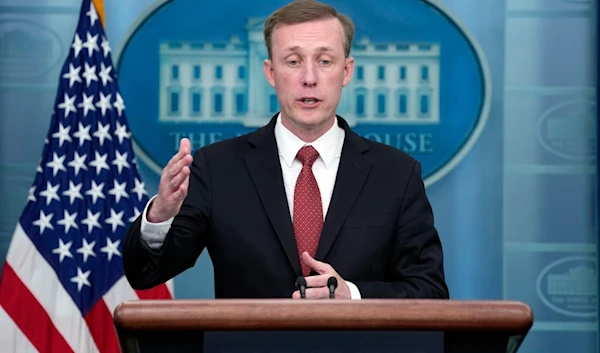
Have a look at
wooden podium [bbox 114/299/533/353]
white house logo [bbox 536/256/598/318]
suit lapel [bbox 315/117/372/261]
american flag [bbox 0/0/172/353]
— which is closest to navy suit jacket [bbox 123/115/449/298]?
suit lapel [bbox 315/117/372/261]

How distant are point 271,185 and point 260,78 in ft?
6.04

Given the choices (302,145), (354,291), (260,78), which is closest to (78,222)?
(260,78)

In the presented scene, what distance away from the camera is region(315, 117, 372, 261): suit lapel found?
2.06 m

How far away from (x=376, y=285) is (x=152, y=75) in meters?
2.24

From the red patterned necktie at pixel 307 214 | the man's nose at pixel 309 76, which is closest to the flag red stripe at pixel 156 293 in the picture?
the red patterned necktie at pixel 307 214

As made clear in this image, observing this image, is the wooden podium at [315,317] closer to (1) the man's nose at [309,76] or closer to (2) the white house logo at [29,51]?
(1) the man's nose at [309,76]

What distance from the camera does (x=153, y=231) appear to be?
73.9 inches

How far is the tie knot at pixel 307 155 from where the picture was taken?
2205 millimetres

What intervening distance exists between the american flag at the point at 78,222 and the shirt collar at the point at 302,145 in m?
1.47

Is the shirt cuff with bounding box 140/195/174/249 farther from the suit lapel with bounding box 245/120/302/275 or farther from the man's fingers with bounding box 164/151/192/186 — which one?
the suit lapel with bounding box 245/120/302/275

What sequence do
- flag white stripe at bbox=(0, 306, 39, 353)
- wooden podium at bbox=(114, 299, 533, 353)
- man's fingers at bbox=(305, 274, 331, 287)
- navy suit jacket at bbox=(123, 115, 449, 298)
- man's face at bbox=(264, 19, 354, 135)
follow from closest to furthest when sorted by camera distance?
wooden podium at bbox=(114, 299, 533, 353)
man's fingers at bbox=(305, 274, 331, 287)
navy suit jacket at bbox=(123, 115, 449, 298)
man's face at bbox=(264, 19, 354, 135)
flag white stripe at bbox=(0, 306, 39, 353)

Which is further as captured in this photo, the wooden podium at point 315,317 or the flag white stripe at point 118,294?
the flag white stripe at point 118,294

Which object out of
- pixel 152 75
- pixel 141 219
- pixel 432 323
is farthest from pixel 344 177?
pixel 152 75

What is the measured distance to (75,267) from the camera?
3.50 metres
